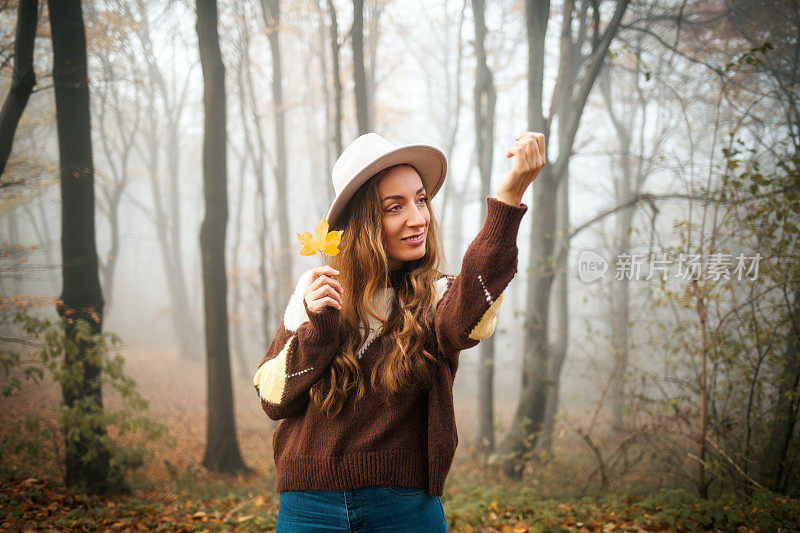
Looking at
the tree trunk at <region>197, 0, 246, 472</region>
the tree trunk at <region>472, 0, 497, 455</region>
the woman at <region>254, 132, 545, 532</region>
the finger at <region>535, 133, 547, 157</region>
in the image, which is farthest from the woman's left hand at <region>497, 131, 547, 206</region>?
the tree trunk at <region>472, 0, 497, 455</region>

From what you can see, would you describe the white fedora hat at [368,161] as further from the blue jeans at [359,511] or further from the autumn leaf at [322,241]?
the blue jeans at [359,511]

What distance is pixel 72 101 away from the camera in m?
4.07

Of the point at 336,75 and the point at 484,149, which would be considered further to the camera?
the point at 484,149

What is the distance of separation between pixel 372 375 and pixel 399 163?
71cm

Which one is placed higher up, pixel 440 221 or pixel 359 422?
pixel 440 221

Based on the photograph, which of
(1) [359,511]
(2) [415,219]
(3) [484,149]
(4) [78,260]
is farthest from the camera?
(3) [484,149]

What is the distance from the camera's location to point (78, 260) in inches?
160

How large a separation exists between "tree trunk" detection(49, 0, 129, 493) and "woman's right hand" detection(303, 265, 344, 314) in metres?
3.66

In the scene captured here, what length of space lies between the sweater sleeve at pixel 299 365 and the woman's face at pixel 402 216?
30 centimetres

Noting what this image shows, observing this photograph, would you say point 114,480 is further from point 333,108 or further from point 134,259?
point 333,108

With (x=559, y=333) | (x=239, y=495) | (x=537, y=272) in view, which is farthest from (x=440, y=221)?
(x=239, y=495)

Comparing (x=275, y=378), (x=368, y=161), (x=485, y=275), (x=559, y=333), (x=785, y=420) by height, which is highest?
(x=368, y=161)

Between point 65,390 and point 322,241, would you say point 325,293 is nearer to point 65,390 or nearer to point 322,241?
point 322,241

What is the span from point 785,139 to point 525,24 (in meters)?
2.74
